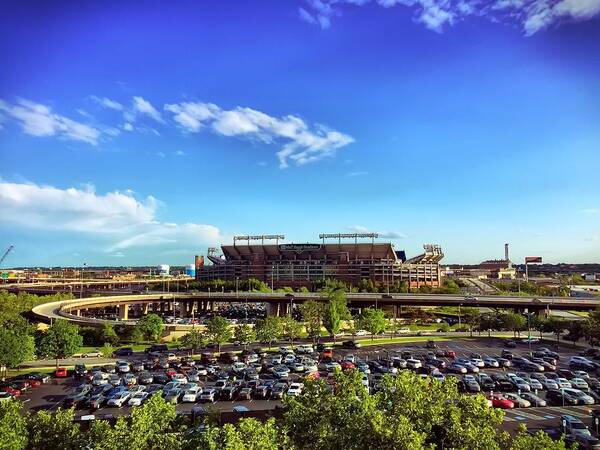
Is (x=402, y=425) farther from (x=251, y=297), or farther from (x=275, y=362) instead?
(x=251, y=297)

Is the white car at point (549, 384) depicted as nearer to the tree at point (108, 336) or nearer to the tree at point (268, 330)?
the tree at point (268, 330)

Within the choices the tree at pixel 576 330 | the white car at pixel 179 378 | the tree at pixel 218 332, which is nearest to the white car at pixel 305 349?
the tree at pixel 218 332

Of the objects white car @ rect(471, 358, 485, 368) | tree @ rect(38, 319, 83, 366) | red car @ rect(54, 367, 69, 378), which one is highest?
tree @ rect(38, 319, 83, 366)

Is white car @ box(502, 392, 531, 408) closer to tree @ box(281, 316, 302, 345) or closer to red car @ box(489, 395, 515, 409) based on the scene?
red car @ box(489, 395, 515, 409)

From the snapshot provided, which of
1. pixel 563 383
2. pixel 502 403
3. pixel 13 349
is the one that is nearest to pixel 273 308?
pixel 13 349

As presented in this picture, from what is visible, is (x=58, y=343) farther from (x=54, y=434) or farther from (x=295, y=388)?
(x=54, y=434)

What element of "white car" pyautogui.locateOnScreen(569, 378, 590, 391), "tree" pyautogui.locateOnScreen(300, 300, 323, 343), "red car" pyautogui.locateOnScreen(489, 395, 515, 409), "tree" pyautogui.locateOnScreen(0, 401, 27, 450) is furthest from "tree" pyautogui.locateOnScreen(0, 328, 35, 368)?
"white car" pyautogui.locateOnScreen(569, 378, 590, 391)
